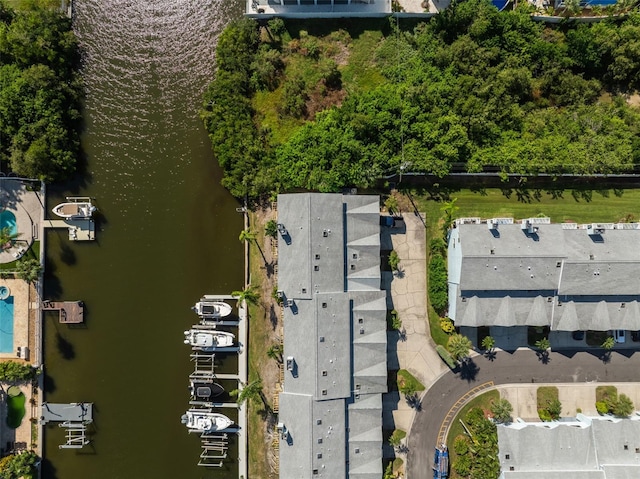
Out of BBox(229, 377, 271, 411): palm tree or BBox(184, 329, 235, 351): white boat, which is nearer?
BBox(229, 377, 271, 411): palm tree

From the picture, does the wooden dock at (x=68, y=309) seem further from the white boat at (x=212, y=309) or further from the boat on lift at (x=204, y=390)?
the boat on lift at (x=204, y=390)

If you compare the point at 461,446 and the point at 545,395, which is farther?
the point at 545,395

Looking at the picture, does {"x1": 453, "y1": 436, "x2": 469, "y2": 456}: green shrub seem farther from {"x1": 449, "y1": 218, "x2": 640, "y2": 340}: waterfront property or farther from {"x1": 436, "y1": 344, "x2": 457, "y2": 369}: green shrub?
{"x1": 449, "y1": 218, "x2": 640, "y2": 340}: waterfront property

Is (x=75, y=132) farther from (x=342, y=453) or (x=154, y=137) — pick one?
(x=342, y=453)

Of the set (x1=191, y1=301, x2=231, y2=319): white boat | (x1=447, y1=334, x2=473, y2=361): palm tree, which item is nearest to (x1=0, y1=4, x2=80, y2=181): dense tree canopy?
(x1=191, y1=301, x2=231, y2=319): white boat

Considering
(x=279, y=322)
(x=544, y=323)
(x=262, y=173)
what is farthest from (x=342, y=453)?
(x=262, y=173)

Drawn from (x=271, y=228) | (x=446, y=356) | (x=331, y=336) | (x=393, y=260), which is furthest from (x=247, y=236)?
(x=446, y=356)

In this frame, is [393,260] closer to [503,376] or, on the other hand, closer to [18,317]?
[503,376]

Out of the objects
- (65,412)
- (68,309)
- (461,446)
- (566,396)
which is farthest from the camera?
(68,309)
